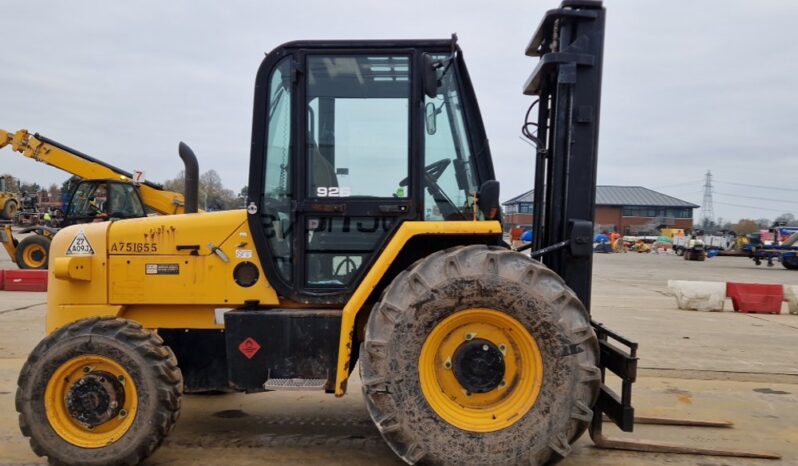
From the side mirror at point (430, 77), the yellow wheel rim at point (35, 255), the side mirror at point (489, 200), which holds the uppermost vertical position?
the side mirror at point (430, 77)

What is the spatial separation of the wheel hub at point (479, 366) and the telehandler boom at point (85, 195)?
14069mm

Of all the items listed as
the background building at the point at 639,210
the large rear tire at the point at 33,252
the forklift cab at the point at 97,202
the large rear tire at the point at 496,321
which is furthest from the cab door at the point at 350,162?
the background building at the point at 639,210

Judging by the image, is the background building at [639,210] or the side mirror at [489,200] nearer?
the side mirror at [489,200]

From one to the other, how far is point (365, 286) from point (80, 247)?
7.05 feet

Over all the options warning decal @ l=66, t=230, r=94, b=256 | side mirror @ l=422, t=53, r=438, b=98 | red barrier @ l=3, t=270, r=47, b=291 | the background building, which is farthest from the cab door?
the background building

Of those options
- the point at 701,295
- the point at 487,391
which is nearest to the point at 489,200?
the point at 487,391

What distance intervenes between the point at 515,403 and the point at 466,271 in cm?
88

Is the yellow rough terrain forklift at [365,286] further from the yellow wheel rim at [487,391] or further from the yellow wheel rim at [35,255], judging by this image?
the yellow wheel rim at [35,255]

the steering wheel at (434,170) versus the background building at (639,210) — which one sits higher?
the background building at (639,210)

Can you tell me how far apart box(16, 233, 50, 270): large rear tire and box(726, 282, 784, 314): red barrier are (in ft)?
57.9

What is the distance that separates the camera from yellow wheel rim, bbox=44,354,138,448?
3.78 metres

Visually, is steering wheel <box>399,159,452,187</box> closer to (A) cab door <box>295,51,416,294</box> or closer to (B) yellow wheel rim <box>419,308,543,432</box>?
(A) cab door <box>295,51,416,294</box>

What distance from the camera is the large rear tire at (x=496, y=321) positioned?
3.50m

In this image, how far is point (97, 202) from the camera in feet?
51.2
